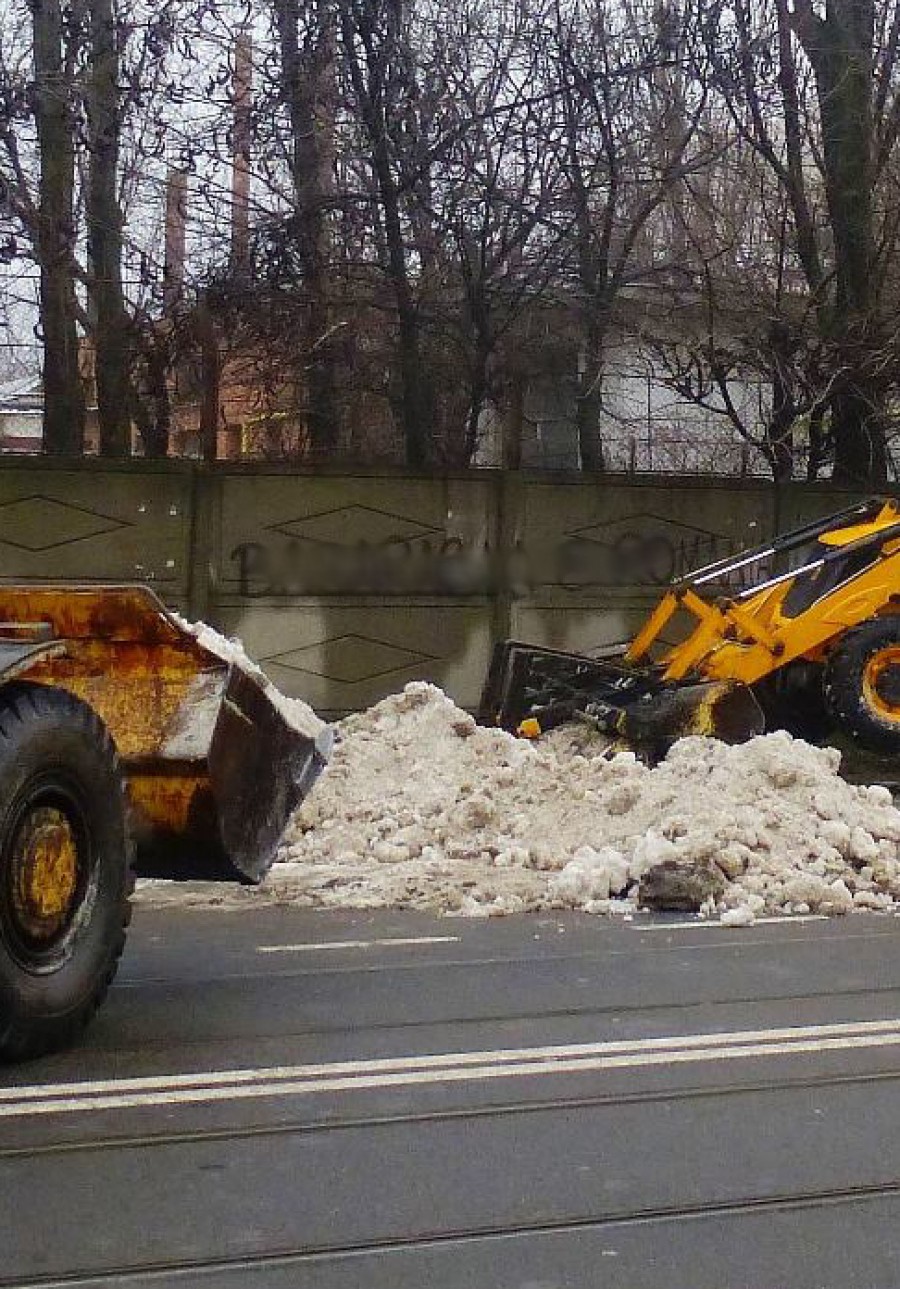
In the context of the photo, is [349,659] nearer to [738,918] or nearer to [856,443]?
[856,443]

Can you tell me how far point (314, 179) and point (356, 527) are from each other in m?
3.19

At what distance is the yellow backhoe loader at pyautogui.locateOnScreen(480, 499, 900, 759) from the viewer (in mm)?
12648

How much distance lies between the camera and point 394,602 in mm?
15844

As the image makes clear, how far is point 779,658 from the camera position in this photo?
1283cm

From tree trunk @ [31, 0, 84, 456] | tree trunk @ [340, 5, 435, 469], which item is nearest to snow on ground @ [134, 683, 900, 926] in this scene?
tree trunk @ [340, 5, 435, 469]

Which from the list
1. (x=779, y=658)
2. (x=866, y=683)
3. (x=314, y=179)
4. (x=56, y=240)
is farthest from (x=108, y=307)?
(x=866, y=683)

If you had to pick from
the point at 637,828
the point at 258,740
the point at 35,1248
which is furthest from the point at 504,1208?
the point at 637,828

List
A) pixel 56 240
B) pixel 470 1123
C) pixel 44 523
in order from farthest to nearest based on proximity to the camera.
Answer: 1. pixel 56 240
2. pixel 44 523
3. pixel 470 1123

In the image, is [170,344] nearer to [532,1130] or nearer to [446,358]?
[446,358]

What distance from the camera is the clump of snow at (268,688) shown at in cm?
703

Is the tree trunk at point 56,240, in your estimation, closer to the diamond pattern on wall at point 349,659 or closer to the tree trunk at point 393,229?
the tree trunk at point 393,229

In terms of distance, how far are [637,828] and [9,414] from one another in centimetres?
898

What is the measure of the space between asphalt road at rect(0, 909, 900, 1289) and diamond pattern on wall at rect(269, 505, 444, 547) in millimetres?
7934

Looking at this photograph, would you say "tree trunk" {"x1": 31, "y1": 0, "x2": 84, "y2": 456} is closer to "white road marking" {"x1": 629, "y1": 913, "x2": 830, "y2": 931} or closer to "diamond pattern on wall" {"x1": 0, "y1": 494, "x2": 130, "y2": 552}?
"diamond pattern on wall" {"x1": 0, "y1": 494, "x2": 130, "y2": 552}
